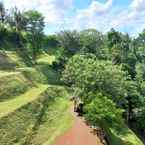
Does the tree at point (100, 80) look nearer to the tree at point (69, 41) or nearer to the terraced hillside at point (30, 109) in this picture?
the terraced hillside at point (30, 109)

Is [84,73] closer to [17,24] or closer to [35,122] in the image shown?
[35,122]

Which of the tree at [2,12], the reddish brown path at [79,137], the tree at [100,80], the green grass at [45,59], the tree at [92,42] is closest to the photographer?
the reddish brown path at [79,137]

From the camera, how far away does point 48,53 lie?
97.6 m

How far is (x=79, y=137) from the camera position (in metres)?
43.1

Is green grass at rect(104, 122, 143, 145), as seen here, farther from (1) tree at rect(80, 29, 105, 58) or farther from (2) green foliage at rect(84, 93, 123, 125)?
(1) tree at rect(80, 29, 105, 58)

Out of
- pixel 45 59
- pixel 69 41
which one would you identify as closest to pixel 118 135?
pixel 69 41

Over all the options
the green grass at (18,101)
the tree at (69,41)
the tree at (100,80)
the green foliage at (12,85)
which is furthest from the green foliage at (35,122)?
the tree at (69,41)

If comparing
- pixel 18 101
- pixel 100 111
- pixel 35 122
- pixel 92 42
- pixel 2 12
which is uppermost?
pixel 2 12

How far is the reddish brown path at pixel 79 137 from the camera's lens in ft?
134

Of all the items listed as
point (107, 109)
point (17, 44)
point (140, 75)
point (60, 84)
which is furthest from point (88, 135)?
point (17, 44)

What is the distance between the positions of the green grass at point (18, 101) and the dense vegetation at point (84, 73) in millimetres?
639

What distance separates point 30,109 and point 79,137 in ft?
26.2

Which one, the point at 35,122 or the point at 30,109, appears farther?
the point at 30,109

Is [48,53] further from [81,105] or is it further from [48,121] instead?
[48,121]
